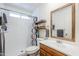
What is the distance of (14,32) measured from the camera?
284 centimetres

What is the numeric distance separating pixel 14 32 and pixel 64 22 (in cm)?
185

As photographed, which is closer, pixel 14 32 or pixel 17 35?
pixel 14 32

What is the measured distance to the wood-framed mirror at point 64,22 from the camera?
165 centimetres

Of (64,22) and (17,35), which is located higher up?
(64,22)

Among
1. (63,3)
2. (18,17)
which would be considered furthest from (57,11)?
(18,17)

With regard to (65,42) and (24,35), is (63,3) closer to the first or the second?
(65,42)

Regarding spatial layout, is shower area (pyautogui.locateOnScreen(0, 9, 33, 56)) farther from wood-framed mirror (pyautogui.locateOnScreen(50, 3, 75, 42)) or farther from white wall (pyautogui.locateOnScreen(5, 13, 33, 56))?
wood-framed mirror (pyautogui.locateOnScreen(50, 3, 75, 42))

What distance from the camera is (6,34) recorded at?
8.38 ft

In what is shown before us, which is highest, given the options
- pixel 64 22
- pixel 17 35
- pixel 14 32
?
pixel 64 22

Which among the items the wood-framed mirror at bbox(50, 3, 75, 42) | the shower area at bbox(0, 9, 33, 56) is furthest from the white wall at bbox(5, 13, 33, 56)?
the wood-framed mirror at bbox(50, 3, 75, 42)

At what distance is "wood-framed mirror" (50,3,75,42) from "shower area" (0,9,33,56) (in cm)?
134

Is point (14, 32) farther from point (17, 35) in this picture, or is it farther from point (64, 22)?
point (64, 22)

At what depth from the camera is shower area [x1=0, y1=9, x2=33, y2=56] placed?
2391mm

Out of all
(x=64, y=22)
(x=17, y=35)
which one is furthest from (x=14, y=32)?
(x=64, y=22)
